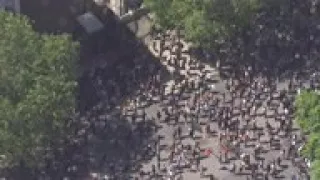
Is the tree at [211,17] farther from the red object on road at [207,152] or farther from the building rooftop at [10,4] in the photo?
the building rooftop at [10,4]

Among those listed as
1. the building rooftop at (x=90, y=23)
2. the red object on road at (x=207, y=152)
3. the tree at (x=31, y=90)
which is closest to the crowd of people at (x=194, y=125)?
the red object on road at (x=207, y=152)

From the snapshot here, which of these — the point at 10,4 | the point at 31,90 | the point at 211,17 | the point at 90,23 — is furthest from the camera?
the point at 90,23

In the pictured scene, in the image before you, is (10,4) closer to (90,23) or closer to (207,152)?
(90,23)

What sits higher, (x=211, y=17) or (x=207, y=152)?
(x=211, y=17)

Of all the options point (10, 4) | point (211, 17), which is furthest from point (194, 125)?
point (10, 4)

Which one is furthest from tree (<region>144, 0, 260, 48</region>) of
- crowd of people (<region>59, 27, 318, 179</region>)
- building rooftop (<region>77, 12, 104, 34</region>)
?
building rooftop (<region>77, 12, 104, 34</region>)

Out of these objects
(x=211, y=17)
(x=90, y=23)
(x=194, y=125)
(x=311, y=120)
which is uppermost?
(x=90, y=23)
